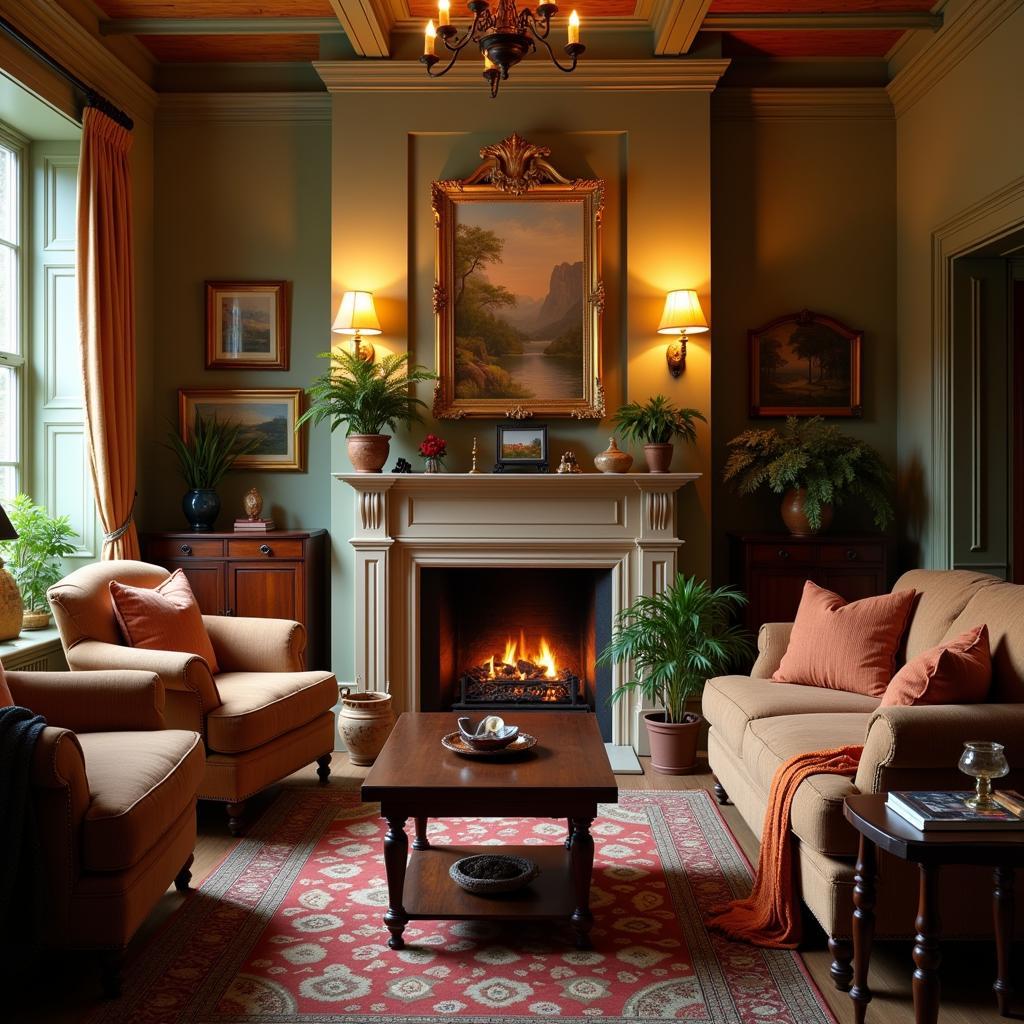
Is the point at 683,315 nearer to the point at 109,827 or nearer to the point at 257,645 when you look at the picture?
the point at 257,645

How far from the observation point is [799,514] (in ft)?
16.0

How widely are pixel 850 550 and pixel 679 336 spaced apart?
134cm

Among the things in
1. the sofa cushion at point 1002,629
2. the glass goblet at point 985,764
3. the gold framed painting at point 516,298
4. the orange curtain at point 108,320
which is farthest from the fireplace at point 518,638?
the glass goblet at point 985,764

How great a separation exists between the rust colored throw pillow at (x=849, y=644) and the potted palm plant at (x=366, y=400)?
2.16 m

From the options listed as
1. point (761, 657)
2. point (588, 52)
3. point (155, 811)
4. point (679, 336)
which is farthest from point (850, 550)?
point (155, 811)

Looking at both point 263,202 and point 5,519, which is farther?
point 263,202

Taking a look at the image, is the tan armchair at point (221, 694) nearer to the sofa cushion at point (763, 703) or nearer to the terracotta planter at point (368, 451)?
the terracotta planter at point (368, 451)

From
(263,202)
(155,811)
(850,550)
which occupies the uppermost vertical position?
(263,202)

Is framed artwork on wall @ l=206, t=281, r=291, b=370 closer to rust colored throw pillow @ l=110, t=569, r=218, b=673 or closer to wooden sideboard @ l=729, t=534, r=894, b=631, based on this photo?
rust colored throw pillow @ l=110, t=569, r=218, b=673

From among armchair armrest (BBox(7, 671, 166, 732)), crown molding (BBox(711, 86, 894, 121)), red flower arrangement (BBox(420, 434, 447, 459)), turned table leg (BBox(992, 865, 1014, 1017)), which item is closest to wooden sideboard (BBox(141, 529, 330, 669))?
red flower arrangement (BBox(420, 434, 447, 459))

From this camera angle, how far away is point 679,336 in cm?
503

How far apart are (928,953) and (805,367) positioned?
146 inches

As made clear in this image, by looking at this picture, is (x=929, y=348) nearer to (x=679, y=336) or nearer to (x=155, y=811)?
(x=679, y=336)

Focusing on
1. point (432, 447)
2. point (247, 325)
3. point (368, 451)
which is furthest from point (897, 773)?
point (247, 325)
